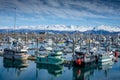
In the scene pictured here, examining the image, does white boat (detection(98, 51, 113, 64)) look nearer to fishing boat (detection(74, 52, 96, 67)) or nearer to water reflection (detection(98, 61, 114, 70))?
water reflection (detection(98, 61, 114, 70))

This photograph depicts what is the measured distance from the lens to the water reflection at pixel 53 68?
16.6m

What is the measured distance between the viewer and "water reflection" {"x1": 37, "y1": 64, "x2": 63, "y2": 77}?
1660 centimetres

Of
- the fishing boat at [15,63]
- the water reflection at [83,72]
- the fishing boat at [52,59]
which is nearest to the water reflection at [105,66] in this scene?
the water reflection at [83,72]

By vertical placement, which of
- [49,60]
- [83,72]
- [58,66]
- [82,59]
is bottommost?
[83,72]

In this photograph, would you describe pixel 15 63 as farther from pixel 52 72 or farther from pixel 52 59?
pixel 52 72

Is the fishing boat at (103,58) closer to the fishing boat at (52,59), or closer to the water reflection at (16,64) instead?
the fishing boat at (52,59)

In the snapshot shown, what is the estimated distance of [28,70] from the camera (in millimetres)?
17391

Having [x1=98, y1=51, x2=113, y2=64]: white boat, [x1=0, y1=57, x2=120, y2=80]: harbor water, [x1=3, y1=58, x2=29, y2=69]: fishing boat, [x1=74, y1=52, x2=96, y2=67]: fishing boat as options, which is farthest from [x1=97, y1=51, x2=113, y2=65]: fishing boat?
[x1=3, y1=58, x2=29, y2=69]: fishing boat

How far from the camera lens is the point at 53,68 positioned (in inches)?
711

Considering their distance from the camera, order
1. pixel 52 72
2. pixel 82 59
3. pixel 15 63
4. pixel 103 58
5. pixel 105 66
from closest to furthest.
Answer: pixel 52 72, pixel 82 59, pixel 105 66, pixel 15 63, pixel 103 58

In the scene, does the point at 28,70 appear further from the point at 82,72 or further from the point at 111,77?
the point at 111,77

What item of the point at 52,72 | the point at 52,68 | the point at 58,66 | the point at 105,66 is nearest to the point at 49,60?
the point at 58,66

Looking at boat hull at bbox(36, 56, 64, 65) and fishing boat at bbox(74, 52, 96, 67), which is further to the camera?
boat hull at bbox(36, 56, 64, 65)

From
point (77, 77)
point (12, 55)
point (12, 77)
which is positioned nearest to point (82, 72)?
point (77, 77)
